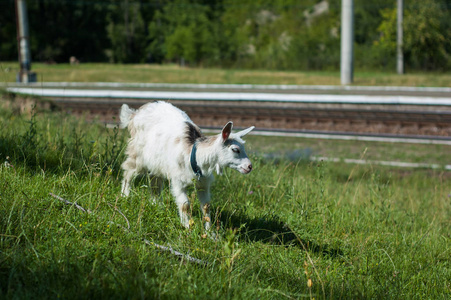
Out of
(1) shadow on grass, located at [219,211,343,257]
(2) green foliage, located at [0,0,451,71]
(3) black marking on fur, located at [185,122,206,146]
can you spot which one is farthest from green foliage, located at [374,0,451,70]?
(3) black marking on fur, located at [185,122,206,146]

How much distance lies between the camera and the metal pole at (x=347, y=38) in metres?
19.6

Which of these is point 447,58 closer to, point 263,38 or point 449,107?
point 263,38

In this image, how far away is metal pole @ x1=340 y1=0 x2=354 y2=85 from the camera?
19578 mm

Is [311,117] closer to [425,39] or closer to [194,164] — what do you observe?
[194,164]

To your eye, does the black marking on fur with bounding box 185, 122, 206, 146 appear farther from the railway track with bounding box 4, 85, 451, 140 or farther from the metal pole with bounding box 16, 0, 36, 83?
the metal pole with bounding box 16, 0, 36, 83

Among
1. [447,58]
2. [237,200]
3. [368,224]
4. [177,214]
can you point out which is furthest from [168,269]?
[447,58]

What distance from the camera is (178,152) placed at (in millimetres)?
4656

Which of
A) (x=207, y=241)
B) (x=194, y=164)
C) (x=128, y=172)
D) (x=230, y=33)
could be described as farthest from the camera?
(x=230, y=33)

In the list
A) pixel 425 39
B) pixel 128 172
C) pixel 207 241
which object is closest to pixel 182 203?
pixel 207 241

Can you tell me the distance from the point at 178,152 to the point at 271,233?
1.11 m

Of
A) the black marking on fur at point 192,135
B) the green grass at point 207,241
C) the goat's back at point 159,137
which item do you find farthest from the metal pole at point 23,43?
the black marking on fur at point 192,135

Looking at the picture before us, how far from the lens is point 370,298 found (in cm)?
382

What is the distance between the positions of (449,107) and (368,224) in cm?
774

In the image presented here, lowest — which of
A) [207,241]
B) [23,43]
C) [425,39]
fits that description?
[207,241]
